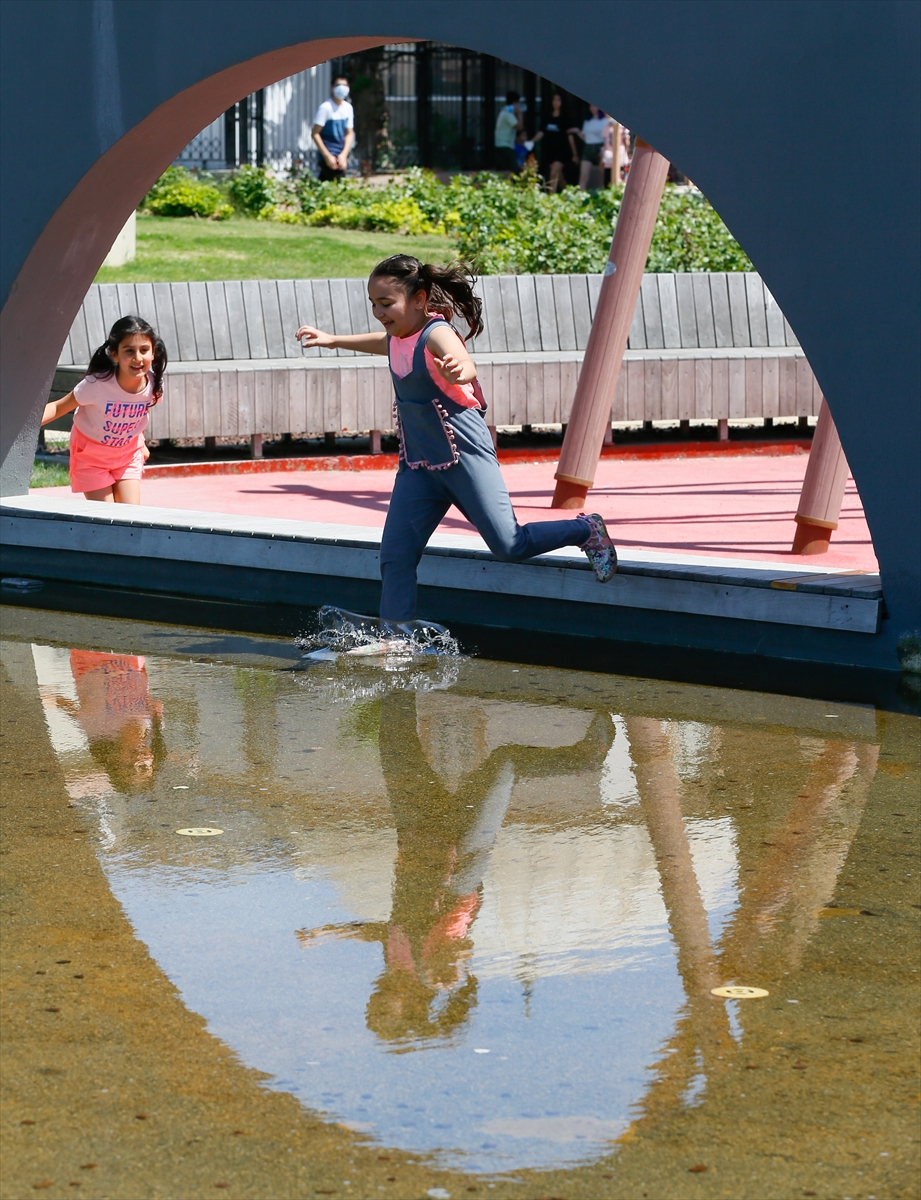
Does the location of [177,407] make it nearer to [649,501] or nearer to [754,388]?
[649,501]

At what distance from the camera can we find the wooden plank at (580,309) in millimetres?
14578

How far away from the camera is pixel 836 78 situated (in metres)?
6.63

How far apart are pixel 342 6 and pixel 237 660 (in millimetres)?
2736

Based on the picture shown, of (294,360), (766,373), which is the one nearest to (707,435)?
(766,373)

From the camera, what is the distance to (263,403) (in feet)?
41.8

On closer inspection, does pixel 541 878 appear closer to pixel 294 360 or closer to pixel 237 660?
pixel 237 660

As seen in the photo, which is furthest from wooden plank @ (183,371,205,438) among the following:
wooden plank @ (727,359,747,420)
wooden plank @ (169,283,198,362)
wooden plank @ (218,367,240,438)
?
wooden plank @ (727,359,747,420)

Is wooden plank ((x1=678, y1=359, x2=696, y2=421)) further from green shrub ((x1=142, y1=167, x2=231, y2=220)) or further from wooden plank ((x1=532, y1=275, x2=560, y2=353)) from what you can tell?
green shrub ((x1=142, y1=167, x2=231, y2=220))

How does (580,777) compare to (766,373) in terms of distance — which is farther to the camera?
(766,373)

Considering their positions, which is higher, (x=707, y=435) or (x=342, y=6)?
(x=342, y=6)

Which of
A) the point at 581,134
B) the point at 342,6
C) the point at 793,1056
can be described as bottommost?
the point at 793,1056

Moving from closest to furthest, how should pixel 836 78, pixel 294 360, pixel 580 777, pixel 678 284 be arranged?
1. pixel 580 777
2. pixel 836 78
3. pixel 294 360
4. pixel 678 284

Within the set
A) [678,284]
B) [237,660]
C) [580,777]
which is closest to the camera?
[580,777]

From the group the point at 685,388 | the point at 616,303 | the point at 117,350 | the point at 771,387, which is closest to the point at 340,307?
the point at 685,388
